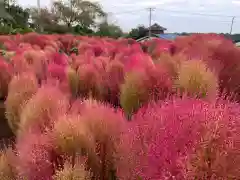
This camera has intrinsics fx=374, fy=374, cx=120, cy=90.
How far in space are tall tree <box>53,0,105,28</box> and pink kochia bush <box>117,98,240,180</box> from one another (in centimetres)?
4009

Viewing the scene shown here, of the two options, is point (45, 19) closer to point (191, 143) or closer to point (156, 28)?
point (156, 28)

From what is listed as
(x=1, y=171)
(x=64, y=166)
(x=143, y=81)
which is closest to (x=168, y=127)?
(x=64, y=166)

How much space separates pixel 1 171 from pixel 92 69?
3.87 feet

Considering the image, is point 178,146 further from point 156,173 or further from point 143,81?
point 143,81

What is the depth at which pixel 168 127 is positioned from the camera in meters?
0.77

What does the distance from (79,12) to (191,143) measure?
44.7m

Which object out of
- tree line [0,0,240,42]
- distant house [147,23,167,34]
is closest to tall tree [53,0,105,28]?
tree line [0,0,240,42]

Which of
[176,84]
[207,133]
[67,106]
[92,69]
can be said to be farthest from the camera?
[92,69]

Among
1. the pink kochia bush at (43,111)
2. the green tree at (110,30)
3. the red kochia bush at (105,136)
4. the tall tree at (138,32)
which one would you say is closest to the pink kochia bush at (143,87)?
the pink kochia bush at (43,111)

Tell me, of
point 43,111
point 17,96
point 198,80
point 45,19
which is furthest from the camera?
point 45,19

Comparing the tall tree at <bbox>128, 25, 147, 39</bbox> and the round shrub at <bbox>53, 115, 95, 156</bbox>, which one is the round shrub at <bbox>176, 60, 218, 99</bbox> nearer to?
the round shrub at <bbox>53, 115, 95, 156</bbox>

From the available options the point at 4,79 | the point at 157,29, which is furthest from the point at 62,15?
the point at 4,79

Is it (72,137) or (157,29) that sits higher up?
(72,137)

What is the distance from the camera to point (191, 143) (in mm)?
731
